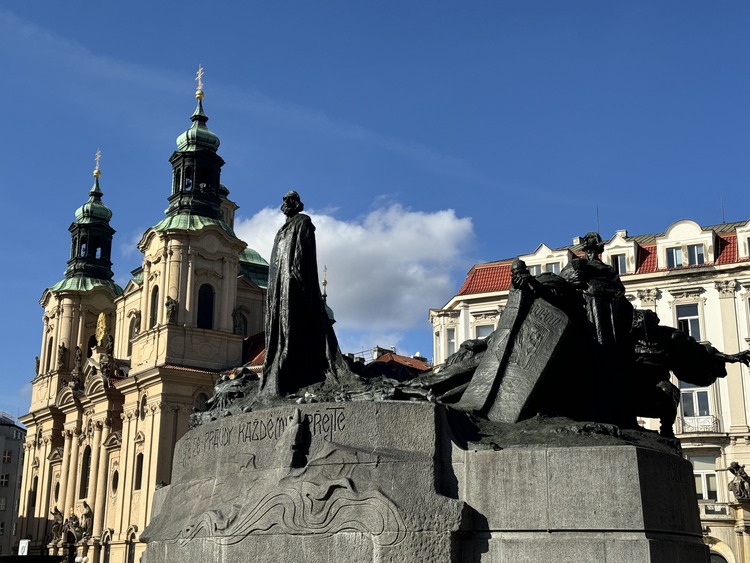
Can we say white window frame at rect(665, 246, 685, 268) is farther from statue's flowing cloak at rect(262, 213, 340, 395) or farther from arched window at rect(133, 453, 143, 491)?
arched window at rect(133, 453, 143, 491)

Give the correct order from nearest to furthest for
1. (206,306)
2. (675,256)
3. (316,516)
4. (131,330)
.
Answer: (316,516)
(675,256)
(206,306)
(131,330)

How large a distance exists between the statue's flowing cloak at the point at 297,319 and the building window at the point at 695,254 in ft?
96.5

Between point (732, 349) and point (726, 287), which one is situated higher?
point (726, 287)

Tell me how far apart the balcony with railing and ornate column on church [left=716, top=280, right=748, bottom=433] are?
42 cm

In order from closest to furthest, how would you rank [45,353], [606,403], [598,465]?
[598,465], [606,403], [45,353]

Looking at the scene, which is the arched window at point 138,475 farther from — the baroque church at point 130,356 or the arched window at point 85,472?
the arched window at point 85,472

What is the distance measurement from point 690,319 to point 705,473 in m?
5.78

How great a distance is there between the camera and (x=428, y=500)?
8570 mm

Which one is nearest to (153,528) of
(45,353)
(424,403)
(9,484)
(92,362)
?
(424,403)

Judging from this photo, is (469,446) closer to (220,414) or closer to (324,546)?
(324,546)

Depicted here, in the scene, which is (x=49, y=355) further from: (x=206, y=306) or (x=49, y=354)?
(x=206, y=306)

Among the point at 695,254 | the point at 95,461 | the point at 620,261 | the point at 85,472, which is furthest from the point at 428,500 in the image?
the point at 85,472

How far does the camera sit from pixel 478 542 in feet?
27.7

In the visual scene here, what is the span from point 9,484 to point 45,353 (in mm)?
22879
